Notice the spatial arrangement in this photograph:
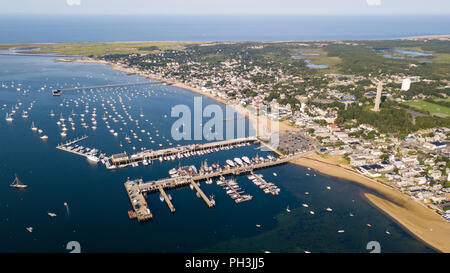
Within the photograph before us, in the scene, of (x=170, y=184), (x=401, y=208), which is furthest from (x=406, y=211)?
(x=170, y=184)

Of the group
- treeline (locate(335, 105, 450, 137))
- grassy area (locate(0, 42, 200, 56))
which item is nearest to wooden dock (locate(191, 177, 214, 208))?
treeline (locate(335, 105, 450, 137))

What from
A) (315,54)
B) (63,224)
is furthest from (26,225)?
(315,54)

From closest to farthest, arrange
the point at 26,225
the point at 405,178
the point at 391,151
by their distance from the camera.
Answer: the point at 26,225 < the point at 405,178 < the point at 391,151

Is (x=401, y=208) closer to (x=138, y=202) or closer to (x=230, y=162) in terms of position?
(x=230, y=162)

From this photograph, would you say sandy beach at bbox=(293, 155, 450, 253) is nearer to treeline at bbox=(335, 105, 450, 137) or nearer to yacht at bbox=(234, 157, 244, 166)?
yacht at bbox=(234, 157, 244, 166)

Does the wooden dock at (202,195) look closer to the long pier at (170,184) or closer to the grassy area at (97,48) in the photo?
the long pier at (170,184)

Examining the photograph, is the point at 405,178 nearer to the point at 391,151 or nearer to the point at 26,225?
the point at 391,151
